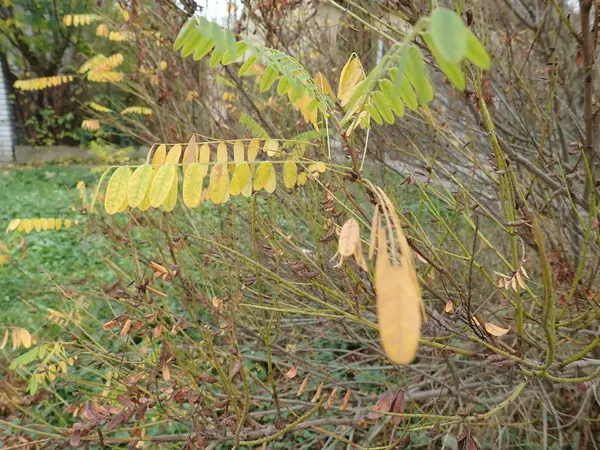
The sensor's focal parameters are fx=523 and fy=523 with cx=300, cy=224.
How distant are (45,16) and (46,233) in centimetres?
940

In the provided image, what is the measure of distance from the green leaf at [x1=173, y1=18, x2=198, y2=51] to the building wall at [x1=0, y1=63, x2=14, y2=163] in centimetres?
1728

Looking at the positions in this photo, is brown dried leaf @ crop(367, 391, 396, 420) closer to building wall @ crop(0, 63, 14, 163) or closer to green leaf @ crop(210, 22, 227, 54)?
green leaf @ crop(210, 22, 227, 54)

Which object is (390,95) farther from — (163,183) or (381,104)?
(163,183)

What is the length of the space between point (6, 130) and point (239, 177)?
1761 cm

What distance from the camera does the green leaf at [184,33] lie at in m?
1.15

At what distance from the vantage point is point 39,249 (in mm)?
7258

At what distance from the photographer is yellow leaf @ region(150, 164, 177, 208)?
1.14m

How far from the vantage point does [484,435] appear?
3170 mm

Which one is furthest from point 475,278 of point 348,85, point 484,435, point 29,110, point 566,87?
point 29,110

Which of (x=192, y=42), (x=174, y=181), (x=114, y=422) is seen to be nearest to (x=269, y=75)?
(x=192, y=42)

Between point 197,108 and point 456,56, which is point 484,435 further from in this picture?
point 197,108

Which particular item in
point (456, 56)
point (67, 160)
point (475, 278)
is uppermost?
point (456, 56)

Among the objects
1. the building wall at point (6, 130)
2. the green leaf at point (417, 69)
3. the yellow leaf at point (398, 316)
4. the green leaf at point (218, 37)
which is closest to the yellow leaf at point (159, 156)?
the green leaf at point (218, 37)

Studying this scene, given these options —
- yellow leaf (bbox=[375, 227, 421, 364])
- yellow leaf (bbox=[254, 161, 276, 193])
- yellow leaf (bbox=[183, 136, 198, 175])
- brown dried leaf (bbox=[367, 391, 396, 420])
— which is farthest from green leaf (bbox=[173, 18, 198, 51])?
brown dried leaf (bbox=[367, 391, 396, 420])
